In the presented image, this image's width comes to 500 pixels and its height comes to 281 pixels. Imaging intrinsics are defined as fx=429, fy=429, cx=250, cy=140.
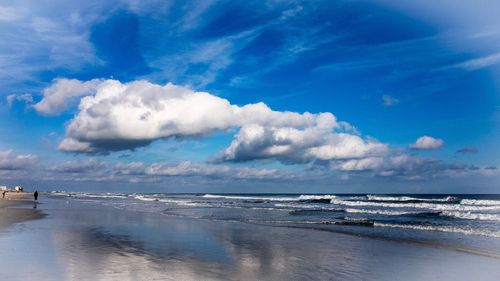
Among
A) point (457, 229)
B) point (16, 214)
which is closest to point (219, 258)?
point (457, 229)

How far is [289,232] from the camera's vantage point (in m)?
23.9

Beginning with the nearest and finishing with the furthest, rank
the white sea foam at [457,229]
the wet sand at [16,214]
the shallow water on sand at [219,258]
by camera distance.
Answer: the shallow water on sand at [219,258]
the white sea foam at [457,229]
the wet sand at [16,214]

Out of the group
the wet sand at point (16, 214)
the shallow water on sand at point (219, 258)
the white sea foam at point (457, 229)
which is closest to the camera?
the shallow water on sand at point (219, 258)

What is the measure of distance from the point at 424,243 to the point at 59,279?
1596 centimetres

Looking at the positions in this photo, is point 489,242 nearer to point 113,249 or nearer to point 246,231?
point 246,231

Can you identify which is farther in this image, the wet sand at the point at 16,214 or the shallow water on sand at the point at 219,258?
the wet sand at the point at 16,214

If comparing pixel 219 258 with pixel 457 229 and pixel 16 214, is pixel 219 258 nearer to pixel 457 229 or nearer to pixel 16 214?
pixel 457 229

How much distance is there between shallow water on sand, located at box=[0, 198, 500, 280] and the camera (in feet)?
39.0

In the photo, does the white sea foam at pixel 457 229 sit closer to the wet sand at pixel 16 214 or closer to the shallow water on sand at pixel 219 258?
the shallow water on sand at pixel 219 258

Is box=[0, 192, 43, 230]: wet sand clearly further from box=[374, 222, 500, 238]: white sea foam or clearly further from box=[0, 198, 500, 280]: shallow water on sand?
box=[374, 222, 500, 238]: white sea foam

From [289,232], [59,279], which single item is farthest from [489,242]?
[59,279]

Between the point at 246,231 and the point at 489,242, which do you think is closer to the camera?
the point at 489,242

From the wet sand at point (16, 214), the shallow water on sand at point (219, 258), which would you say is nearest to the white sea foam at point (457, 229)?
the shallow water on sand at point (219, 258)

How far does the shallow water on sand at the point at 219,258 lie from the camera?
11883 millimetres
